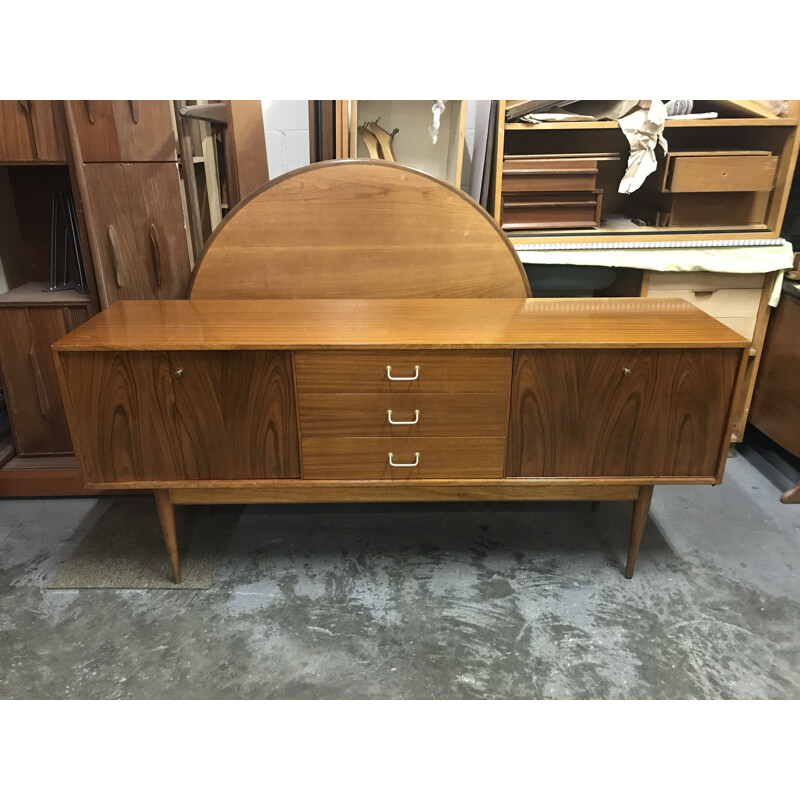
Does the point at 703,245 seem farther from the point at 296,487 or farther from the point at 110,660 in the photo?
the point at 110,660

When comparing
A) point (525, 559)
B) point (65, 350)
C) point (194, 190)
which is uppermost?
point (194, 190)

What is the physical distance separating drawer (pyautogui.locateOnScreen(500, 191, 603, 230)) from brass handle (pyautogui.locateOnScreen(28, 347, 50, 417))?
66.2 inches

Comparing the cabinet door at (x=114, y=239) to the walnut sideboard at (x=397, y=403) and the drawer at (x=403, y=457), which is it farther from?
the drawer at (x=403, y=457)

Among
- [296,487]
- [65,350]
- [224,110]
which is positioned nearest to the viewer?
[65,350]

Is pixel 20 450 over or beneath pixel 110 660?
over

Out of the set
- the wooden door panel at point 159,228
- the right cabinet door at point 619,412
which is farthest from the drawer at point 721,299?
the wooden door panel at point 159,228

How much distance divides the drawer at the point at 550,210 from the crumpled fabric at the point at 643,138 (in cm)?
13

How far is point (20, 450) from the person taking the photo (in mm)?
2355

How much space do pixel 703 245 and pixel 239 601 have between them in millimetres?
1980

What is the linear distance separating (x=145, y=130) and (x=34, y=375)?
939 mm

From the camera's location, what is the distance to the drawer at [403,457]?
5.68 ft

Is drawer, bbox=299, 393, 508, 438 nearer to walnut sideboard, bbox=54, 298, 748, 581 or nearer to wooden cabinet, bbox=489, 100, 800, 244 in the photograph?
walnut sideboard, bbox=54, 298, 748, 581

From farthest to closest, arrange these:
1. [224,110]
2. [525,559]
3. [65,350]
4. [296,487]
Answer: [224,110] < [525,559] < [296,487] < [65,350]

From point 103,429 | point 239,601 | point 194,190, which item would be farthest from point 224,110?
point 239,601
